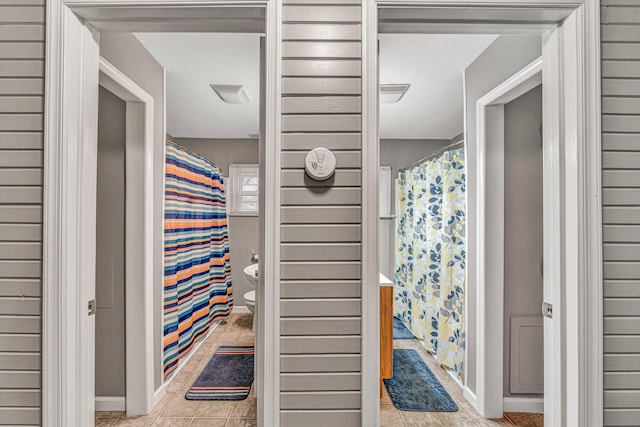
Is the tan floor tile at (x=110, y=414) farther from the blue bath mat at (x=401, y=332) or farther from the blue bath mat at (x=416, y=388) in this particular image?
the blue bath mat at (x=401, y=332)

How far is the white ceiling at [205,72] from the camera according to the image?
201 cm

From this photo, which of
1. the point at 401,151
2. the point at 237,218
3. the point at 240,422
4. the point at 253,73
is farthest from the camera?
the point at 401,151

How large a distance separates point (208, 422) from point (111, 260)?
3.98 feet

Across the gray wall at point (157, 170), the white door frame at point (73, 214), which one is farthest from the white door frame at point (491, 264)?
the gray wall at point (157, 170)

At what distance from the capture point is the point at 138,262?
6.97 ft

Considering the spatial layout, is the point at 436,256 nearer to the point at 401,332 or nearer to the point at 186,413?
the point at 401,332

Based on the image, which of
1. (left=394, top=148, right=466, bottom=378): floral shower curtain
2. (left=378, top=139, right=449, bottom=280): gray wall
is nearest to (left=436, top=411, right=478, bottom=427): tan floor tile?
(left=394, top=148, right=466, bottom=378): floral shower curtain

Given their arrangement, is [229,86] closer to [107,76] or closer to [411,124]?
[107,76]

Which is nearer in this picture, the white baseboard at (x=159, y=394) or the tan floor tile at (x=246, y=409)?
the tan floor tile at (x=246, y=409)

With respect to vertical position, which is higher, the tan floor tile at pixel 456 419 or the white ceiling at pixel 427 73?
the white ceiling at pixel 427 73

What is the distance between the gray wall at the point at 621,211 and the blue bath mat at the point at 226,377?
2.13m

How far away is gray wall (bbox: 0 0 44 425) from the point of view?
1026 mm

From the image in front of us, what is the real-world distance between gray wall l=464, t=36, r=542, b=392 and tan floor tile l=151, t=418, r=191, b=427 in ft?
6.28

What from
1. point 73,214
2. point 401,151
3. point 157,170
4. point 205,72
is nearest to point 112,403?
point 157,170
